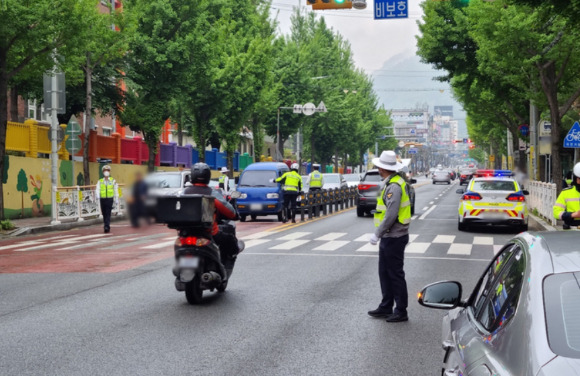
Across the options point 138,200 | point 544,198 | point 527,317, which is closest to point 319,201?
point 544,198

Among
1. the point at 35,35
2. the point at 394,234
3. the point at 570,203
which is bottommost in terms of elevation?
the point at 394,234

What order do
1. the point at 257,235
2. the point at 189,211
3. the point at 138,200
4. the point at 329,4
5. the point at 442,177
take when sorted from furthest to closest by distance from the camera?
the point at 442,177 → the point at 257,235 → the point at 329,4 → the point at 189,211 → the point at 138,200

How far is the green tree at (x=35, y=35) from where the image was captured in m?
21.3

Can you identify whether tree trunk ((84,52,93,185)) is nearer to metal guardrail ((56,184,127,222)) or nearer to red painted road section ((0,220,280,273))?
metal guardrail ((56,184,127,222))

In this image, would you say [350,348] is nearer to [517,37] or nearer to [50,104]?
[50,104]

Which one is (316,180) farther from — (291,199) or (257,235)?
(257,235)

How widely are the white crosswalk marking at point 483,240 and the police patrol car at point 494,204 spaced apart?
3.51 ft

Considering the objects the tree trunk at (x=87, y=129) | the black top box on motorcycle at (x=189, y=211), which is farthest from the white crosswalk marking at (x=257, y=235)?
the black top box on motorcycle at (x=189, y=211)

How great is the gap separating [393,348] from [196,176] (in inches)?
108

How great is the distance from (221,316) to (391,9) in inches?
475

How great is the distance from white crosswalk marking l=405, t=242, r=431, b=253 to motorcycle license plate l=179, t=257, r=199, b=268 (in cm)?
903

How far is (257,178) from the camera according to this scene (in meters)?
28.1

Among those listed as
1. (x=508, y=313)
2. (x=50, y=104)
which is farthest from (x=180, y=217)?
(x=50, y=104)

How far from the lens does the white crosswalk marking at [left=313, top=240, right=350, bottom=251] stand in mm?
17328
